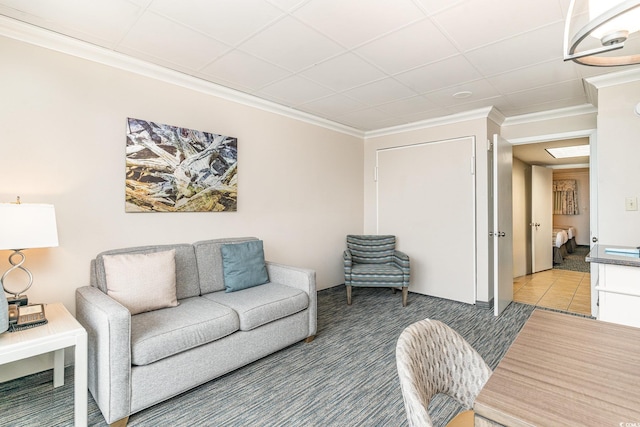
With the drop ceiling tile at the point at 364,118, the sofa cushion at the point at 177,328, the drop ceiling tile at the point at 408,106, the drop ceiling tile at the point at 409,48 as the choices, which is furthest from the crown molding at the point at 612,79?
the sofa cushion at the point at 177,328

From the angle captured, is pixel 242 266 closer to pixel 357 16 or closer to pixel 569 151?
pixel 357 16

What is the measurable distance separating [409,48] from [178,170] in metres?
2.21

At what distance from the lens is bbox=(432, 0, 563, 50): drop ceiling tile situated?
1.91 metres

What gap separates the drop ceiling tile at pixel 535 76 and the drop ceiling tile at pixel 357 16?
138 cm

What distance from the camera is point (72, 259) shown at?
2375mm

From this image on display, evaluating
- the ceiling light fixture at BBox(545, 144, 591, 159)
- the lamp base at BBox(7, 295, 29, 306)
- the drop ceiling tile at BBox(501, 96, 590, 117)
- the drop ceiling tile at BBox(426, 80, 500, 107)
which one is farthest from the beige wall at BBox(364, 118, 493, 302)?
the lamp base at BBox(7, 295, 29, 306)

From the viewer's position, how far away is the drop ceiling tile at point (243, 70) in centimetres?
262

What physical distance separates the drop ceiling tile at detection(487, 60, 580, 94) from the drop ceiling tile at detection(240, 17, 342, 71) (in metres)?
1.64

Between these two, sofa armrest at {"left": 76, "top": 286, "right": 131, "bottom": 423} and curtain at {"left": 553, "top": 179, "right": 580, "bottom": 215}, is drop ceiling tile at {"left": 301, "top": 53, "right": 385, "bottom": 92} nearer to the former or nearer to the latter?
sofa armrest at {"left": 76, "top": 286, "right": 131, "bottom": 423}

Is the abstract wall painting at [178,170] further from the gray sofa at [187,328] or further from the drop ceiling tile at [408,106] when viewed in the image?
the drop ceiling tile at [408,106]

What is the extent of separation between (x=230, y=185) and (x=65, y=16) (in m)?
1.75

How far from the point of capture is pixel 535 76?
2.90 metres

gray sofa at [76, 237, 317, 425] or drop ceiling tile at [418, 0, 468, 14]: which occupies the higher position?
drop ceiling tile at [418, 0, 468, 14]

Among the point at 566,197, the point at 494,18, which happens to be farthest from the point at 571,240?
the point at 494,18
